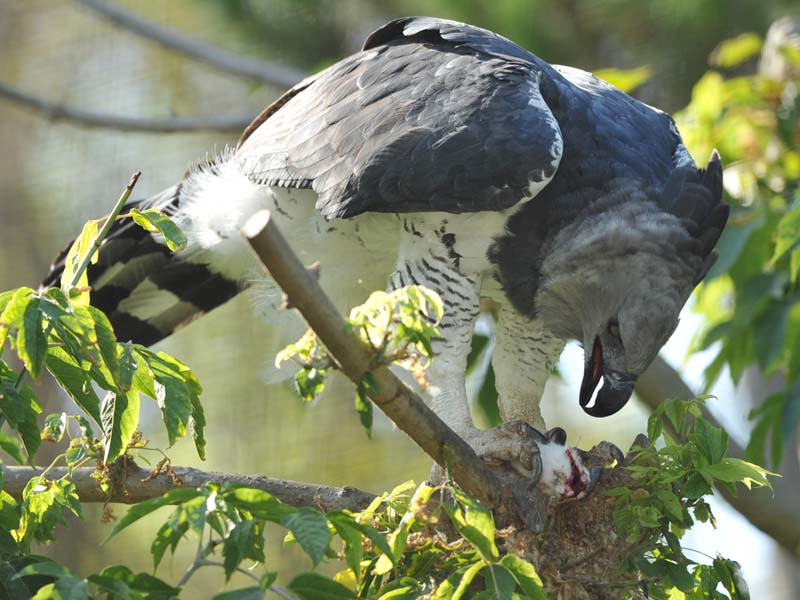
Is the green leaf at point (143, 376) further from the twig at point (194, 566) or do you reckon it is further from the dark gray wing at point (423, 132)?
the dark gray wing at point (423, 132)

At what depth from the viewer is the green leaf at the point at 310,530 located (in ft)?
7.02

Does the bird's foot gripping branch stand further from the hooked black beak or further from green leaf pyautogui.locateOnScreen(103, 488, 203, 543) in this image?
the hooked black beak

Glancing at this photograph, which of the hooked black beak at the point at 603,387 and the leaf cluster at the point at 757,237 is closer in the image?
the hooked black beak at the point at 603,387

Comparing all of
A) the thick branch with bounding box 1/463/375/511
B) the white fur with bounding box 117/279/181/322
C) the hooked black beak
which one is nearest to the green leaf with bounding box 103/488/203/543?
the thick branch with bounding box 1/463/375/511

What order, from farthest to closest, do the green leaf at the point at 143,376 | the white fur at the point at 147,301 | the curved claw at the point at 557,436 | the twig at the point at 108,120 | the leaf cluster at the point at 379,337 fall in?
the twig at the point at 108,120 < the white fur at the point at 147,301 < the curved claw at the point at 557,436 < the green leaf at the point at 143,376 < the leaf cluster at the point at 379,337

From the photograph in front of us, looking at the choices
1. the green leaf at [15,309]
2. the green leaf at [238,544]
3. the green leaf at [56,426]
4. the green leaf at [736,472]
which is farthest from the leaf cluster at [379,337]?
the green leaf at [736,472]

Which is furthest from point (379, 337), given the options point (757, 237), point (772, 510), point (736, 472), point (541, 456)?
point (772, 510)

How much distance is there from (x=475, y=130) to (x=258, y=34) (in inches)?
177

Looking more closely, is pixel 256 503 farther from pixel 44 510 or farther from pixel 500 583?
pixel 44 510

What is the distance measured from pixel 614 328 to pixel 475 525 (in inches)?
60.2

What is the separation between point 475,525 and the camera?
8.13ft

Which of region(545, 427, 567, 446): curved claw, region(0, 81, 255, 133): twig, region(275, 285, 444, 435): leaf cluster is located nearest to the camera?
region(275, 285, 444, 435): leaf cluster

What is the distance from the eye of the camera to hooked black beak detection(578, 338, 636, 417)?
3.75m

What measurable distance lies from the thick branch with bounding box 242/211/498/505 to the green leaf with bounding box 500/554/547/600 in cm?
35
